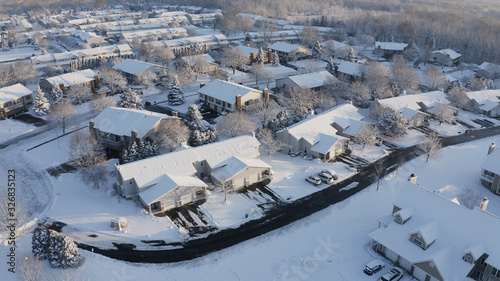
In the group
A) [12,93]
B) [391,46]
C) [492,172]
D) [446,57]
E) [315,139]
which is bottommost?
[492,172]

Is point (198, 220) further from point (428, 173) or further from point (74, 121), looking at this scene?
point (74, 121)

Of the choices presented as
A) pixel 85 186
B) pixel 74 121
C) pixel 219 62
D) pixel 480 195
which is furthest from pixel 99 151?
pixel 219 62

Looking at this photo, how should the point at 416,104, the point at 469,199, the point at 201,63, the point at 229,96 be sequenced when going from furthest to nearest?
the point at 201,63
the point at 416,104
the point at 229,96
the point at 469,199

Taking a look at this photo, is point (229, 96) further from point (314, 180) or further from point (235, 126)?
point (314, 180)

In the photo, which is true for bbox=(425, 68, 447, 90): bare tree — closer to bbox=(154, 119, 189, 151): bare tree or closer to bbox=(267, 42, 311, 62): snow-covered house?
bbox=(267, 42, 311, 62): snow-covered house

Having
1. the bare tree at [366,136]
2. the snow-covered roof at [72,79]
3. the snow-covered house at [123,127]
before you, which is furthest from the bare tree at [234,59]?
the bare tree at [366,136]

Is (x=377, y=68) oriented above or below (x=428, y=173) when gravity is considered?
above

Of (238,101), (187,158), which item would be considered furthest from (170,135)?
(238,101)
